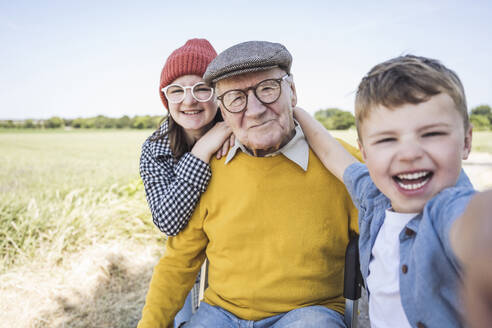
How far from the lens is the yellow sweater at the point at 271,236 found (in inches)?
74.5

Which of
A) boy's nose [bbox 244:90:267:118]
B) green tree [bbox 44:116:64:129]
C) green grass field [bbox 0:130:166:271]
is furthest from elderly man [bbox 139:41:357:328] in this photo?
green tree [bbox 44:116:64:129]

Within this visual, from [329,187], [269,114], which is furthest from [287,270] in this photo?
[269,114]

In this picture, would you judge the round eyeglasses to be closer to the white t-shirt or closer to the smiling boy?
the smiling boy

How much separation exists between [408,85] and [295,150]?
87 centimetres

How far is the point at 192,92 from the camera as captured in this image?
2.25 m

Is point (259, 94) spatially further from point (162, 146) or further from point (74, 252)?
point (74, 252)

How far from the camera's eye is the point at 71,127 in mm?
23891

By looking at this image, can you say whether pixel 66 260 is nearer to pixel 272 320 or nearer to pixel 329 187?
pixel 272 320

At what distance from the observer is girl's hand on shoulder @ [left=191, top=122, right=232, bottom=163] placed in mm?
2049

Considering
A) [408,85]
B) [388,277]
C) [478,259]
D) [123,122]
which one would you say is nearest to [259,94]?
[408,85]

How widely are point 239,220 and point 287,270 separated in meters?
0.38

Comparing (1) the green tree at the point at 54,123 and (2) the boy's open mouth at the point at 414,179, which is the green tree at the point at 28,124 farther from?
(2) the boy's open mouth at the point at 414,179

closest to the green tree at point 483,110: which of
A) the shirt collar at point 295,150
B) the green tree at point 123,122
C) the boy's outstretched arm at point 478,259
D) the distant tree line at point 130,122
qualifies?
the distant tree line at point 130,122

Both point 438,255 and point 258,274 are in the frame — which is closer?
point 438,255
